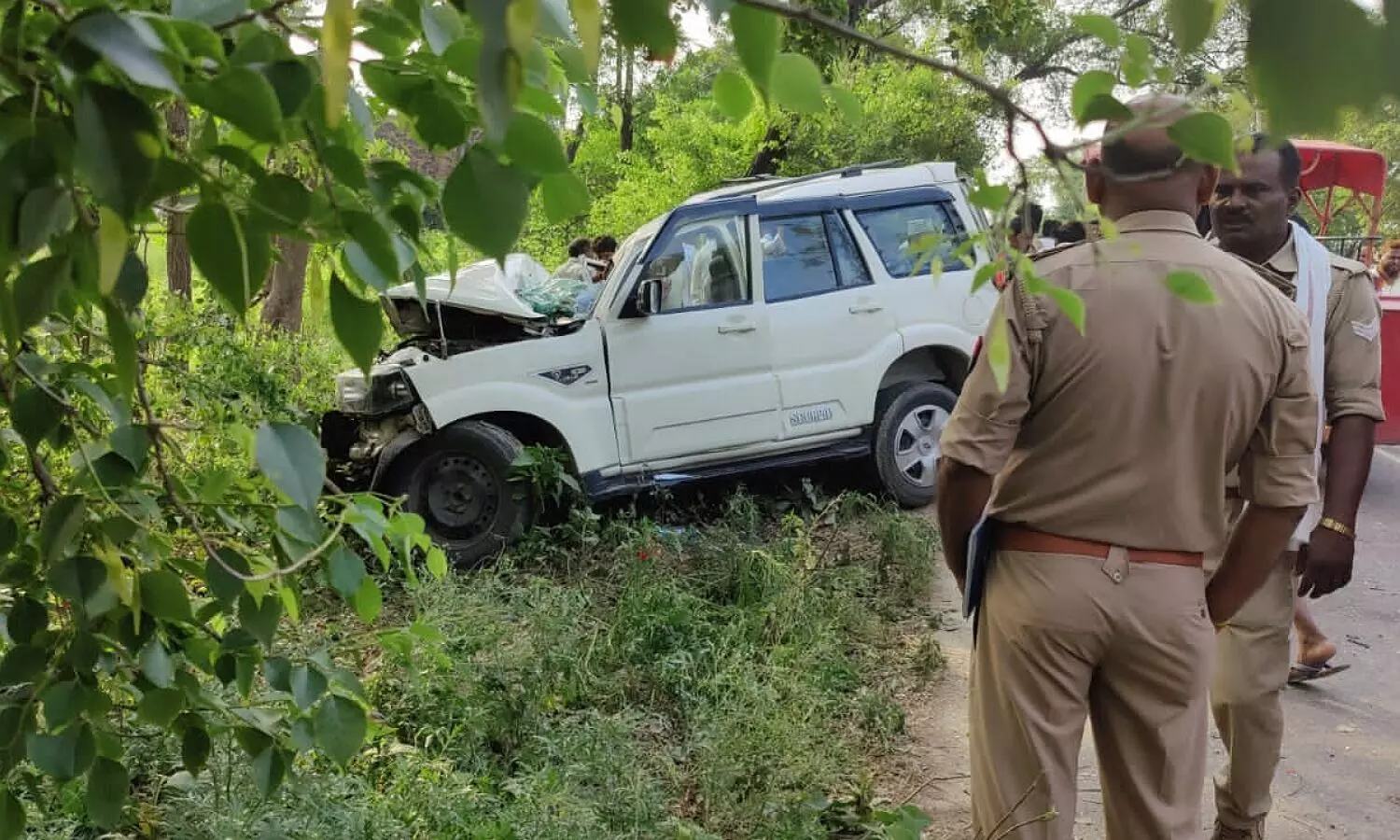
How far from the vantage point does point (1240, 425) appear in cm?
204

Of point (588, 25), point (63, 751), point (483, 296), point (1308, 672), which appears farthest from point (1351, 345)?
point (483, 296)

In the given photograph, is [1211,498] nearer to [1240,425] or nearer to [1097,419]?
[1240,425]

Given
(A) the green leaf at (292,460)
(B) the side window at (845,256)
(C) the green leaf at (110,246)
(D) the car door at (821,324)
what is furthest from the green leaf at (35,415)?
(B) the side window at (845,256)

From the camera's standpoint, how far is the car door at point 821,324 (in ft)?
20.7

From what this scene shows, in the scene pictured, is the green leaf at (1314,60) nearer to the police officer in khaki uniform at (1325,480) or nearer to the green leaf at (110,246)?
the green leaf at (110,246)

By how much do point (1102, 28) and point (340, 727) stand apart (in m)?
1.17

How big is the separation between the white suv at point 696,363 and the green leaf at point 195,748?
427cm

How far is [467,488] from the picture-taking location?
229 inches

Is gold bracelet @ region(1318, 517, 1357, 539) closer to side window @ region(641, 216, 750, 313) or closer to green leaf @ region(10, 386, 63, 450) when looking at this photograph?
green leaf @ region(10, 386, 63, 450)

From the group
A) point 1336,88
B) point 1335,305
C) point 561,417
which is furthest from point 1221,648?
point 561,417

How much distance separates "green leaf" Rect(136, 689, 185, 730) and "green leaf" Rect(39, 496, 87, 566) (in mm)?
364

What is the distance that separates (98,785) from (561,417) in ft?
15.1

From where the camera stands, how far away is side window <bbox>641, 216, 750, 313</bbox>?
20.1 feet

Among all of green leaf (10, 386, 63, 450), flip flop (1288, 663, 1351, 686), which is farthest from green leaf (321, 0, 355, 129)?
flip flop (1288, 663, 1351, 686)
